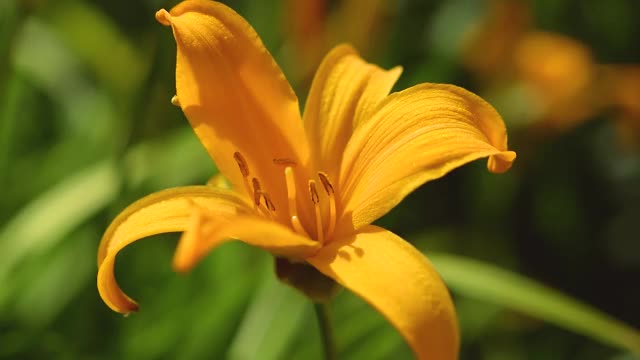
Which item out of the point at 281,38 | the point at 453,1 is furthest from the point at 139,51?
the point at 453,1

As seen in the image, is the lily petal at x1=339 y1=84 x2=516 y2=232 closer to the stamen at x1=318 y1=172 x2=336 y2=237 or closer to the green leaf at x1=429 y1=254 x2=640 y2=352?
the stamen at x1=318 y1=172 x2=336 y2=237

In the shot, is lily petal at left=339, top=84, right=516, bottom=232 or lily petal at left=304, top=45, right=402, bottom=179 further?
lily petal at left=304, top=45, right=402, bottom=179

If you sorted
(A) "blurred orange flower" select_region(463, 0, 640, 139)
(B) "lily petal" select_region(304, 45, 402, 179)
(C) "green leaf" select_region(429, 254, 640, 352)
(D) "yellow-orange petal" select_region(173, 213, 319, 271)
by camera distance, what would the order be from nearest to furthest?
(D) "yellow-orange petal" select_region(173, 213, 319, 271)
(B) "lily petal" select_region(304, 45, 402, 179)
(C) "green leaf" select_region(429, 254, 640, 352)
(A) "blurred orange flower" select_region(463, 0, 640, 139)

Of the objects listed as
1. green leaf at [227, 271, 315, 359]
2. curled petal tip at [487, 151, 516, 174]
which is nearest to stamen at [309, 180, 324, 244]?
curled petal tip at [487, 151, 516, 174]

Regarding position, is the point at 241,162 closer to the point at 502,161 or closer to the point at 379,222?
the point at 502,161

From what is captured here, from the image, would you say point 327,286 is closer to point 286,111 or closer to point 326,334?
point 326,334

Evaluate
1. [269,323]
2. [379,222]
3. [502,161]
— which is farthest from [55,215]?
[502,161]
